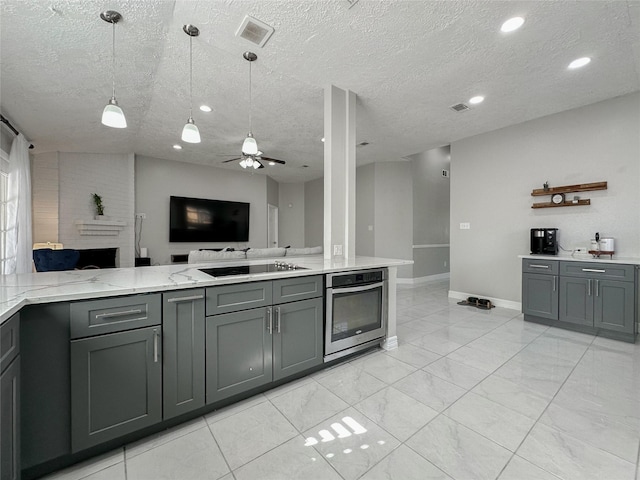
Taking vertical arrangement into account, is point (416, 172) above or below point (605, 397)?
above

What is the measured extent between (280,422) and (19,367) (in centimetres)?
133

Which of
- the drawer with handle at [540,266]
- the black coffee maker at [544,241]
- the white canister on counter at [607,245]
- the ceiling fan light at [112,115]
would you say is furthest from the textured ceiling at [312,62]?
the drawer with handle at [540,266]

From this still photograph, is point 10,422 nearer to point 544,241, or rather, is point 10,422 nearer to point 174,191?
point 544,241

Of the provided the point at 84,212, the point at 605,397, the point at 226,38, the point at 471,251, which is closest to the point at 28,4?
the point at 226,38

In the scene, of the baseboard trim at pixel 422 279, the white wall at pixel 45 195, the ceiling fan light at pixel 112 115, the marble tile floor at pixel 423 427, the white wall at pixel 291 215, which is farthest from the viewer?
the white wall at pixel 291 215

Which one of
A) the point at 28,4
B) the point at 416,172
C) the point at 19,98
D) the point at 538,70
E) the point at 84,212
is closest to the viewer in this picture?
the point at 28,4

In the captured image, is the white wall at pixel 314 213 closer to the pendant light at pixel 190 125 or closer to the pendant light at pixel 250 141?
the pendant light at pixel 250 141

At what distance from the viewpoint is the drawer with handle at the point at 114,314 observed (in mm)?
1305

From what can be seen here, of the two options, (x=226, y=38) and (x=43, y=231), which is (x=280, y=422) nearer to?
(x=226, y=38)

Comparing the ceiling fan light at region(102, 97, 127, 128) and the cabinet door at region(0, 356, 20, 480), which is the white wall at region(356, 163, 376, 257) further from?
the cabinet door at region(0, 356, 20, 480)

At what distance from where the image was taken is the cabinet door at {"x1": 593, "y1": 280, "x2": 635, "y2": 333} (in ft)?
9.21

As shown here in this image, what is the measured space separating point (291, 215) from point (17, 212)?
6.10 m

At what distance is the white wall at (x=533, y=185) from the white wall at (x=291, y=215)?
500 cm

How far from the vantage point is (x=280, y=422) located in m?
1.67
